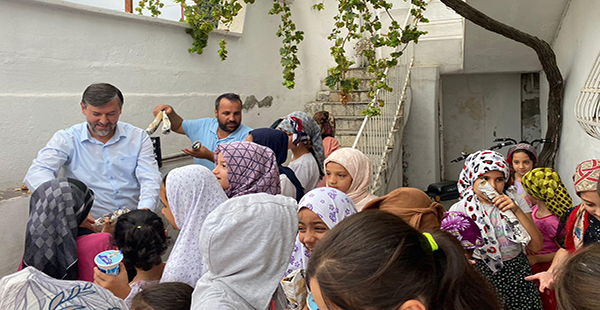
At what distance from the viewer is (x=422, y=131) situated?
720 cm

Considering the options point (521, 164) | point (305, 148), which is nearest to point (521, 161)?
point (521, 164)

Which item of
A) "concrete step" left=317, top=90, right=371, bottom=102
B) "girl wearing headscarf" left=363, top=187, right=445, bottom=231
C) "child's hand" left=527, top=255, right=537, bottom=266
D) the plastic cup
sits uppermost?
"concrete step" left=317, top=90, right=371, bottom=102

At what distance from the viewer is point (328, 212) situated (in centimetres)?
212

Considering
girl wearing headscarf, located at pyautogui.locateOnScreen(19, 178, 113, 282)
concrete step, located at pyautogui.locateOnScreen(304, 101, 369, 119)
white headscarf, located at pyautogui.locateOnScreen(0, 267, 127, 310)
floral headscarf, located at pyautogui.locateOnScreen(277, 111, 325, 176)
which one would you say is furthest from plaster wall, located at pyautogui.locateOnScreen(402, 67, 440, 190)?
white headscarf, located at pyautogui.locateOnScreen(0, 267, 127, 310)

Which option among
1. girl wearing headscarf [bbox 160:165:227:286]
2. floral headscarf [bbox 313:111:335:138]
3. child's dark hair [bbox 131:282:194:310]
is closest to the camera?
child's dark hair [bbox 131:282:194:310]

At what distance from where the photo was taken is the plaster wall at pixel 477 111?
25.1 feet

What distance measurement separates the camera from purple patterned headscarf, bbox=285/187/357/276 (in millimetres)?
2106

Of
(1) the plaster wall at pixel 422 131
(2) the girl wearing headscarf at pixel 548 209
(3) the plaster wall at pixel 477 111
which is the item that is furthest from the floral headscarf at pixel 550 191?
(3) the plaster wall at pixel 477 111

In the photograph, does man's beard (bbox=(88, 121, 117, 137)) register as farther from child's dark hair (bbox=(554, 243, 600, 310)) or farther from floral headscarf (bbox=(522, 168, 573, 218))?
floral headscarf (bbox=(522, 168, 573, 218))

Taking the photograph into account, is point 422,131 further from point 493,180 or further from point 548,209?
point 493,180

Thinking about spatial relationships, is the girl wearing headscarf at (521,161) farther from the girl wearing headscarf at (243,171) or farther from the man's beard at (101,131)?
the man's beard at (101,131)

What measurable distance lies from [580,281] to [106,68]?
143 inches

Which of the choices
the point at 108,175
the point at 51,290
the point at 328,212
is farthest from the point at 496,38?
the point at 51,290

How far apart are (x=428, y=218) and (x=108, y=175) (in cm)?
209
